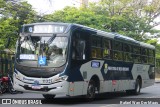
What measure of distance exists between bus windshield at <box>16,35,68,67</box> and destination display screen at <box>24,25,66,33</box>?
27 centimetres

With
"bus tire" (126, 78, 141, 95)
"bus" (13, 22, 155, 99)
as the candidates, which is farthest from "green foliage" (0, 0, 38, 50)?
"bus" (13, 22, 155, 99)

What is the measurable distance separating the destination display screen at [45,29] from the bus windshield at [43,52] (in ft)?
0.88

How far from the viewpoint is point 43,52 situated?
45.1 ft

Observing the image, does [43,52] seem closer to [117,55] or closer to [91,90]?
[91,90]

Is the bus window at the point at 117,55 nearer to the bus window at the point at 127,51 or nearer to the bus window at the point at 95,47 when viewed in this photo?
the bus window at the point at 127,51

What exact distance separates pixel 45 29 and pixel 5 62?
737 cm

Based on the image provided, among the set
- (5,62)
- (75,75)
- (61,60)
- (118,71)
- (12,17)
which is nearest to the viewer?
(61,60)

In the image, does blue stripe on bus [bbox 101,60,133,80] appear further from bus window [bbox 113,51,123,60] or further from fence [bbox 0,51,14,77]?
fence [bbox 0,51,14,77]

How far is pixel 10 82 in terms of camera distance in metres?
19.3

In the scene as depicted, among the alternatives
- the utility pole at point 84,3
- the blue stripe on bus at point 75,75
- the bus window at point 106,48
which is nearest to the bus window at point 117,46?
the bus window at point 106,48

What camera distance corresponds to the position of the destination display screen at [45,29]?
1400 centimetres

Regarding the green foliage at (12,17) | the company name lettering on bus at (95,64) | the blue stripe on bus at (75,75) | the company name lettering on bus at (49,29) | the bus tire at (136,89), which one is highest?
the green foliage at (12,17)

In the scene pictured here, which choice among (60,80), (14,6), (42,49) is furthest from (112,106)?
(14,6)

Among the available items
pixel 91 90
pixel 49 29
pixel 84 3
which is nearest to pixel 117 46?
pixel 91 90
